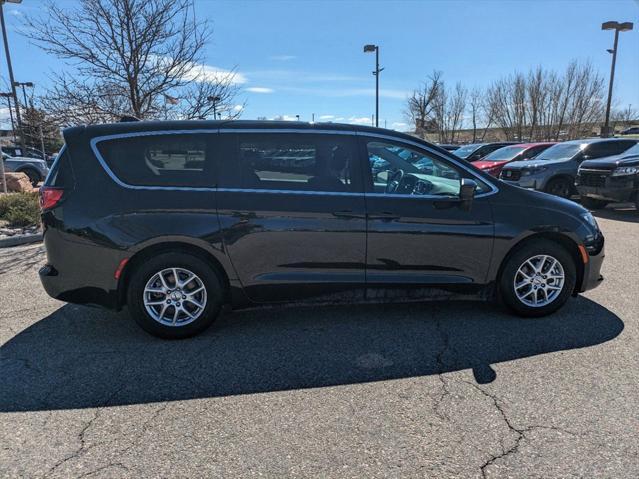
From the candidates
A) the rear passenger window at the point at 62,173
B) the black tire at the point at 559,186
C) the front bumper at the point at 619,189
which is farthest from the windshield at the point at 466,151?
the rear passenger window at the point at 62,173

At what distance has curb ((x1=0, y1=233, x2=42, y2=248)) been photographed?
25.8 ft

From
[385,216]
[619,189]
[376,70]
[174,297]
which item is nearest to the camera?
[174,297]

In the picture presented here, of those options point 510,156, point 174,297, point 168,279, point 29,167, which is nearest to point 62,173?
point 168,279

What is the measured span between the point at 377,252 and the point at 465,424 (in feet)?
5.36

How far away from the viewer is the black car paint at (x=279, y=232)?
381 cm

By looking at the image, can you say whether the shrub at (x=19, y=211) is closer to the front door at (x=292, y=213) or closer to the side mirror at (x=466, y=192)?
the front door at (x=292, y=213)

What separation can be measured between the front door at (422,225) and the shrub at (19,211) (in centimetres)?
738

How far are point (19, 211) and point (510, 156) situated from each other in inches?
524

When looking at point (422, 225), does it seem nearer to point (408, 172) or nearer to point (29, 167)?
point (408, 172)

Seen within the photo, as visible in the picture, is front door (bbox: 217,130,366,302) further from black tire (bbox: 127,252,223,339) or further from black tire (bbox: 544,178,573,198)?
black tire (bbox: 544,178,573,198)

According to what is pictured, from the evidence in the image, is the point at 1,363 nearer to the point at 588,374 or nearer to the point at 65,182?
the point at 65,182

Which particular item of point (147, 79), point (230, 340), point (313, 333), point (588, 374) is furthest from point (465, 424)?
point (147, 79)

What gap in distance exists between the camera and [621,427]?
278 centimetres

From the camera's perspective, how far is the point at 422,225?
162 inches
